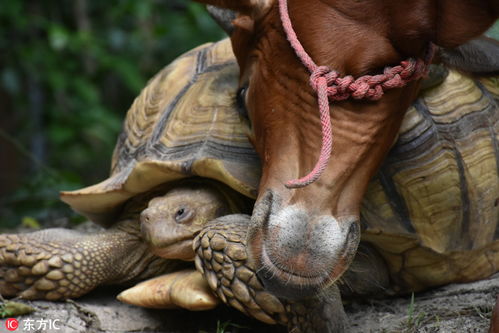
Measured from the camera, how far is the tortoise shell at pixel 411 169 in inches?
106

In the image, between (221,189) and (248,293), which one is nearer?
(248,293)

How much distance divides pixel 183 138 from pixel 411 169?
88 cm

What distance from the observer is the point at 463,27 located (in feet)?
6.49

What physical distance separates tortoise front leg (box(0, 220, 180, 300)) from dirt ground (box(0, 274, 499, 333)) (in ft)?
0.27

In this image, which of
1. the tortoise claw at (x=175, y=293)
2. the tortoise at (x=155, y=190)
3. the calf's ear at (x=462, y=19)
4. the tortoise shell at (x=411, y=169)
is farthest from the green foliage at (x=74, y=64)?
the calf's ear at (x=462, y=19)

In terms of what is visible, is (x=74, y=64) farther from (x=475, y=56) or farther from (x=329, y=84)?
(x=329, y=84)

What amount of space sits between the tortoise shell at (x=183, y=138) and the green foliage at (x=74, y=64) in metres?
2.24

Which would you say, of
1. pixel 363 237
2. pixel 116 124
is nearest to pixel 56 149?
pixel 116 124

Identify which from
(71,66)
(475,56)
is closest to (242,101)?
(475,56)

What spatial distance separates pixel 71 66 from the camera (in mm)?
6719

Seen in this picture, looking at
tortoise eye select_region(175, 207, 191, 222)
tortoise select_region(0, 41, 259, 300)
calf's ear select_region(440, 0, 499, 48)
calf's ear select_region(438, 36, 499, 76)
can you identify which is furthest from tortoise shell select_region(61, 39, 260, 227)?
calf's ear select_region(440, 0, 499, 48)

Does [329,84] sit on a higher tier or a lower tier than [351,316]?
higher

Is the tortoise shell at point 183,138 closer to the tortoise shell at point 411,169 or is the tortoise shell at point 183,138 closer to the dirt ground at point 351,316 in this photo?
the tortoise shell at point 411,169

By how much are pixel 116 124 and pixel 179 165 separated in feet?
13.4
